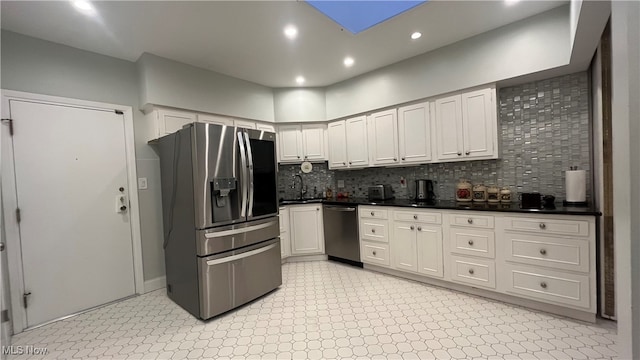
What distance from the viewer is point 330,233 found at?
3.75 m

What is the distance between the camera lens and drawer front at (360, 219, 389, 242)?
317cm

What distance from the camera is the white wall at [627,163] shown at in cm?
35

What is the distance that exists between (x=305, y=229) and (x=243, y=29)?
2600mm

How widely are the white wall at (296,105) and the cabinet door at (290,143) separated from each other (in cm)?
17

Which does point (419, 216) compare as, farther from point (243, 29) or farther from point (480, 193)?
point (243, 29)

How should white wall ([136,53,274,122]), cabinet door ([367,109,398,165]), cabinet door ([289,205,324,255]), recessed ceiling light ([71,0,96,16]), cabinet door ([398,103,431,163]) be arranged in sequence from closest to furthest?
recessed ceiling light ([71,0,96,16]) < white wall ([136,53,274,122]) < cabinet door ([398,103,431,163]) < cabinet door ([367,109,398,165]) < cabinet door ([289,205,324,255])

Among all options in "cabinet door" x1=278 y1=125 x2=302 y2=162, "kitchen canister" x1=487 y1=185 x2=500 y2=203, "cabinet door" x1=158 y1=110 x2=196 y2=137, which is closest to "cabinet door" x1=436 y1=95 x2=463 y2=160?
"kitchen canister" x1=487 y1=185 x2=500 y2=203

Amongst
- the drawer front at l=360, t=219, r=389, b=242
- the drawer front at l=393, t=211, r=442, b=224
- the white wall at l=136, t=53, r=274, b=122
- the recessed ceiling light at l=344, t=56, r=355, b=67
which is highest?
the recessed ceiling light at l=344, t=56, r=355, b=67

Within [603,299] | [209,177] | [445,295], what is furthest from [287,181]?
[603,299]

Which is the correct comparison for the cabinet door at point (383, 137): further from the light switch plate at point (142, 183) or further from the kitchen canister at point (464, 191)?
the light switch plate at point (142, 183)

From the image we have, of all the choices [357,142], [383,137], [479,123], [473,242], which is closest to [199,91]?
[357,142]

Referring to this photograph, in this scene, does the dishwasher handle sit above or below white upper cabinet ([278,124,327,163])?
below

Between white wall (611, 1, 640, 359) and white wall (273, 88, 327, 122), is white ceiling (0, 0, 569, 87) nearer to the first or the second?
white wall (273, 88, 327, 122)

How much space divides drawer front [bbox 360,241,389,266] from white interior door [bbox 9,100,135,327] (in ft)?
8.99
